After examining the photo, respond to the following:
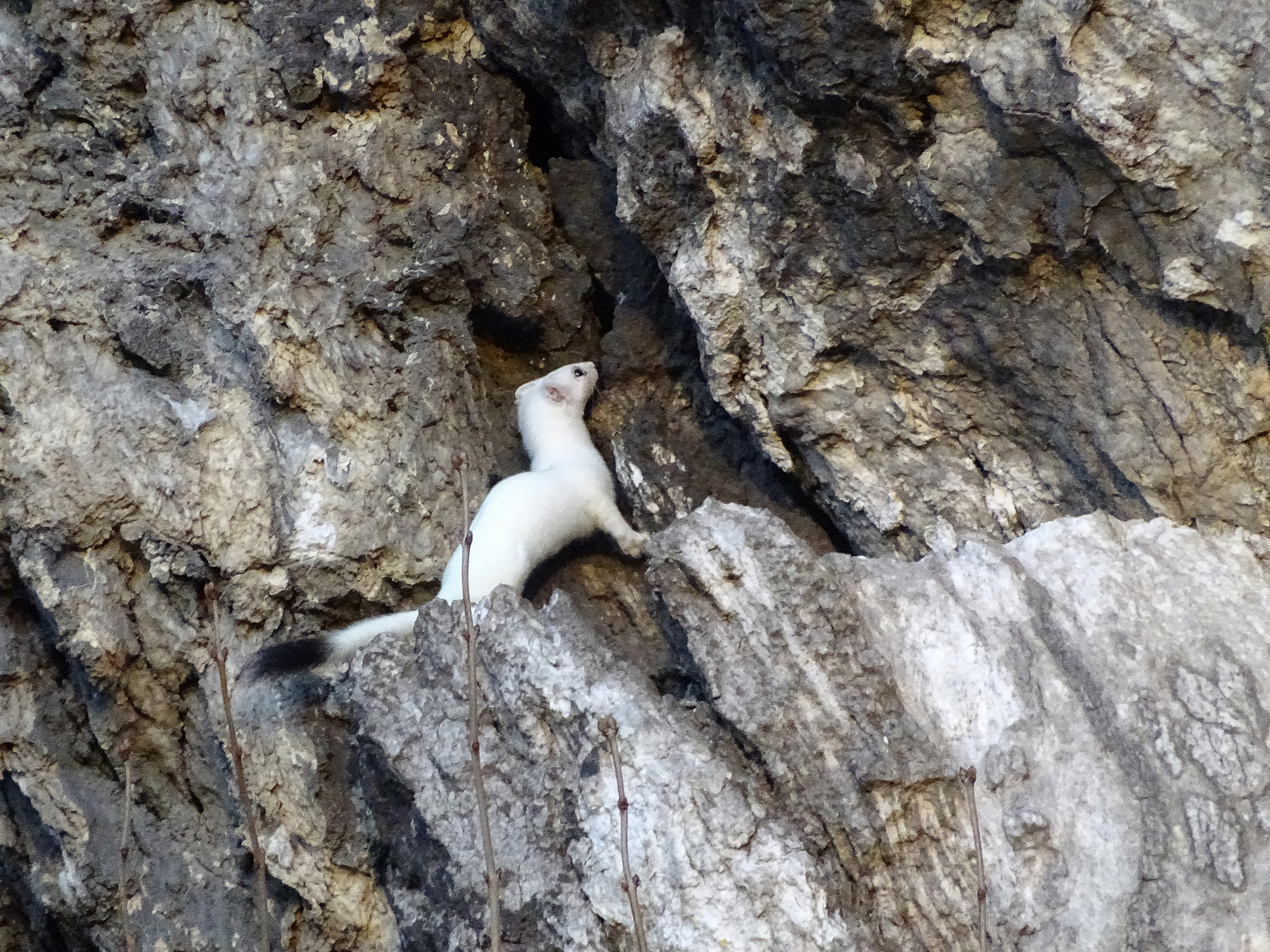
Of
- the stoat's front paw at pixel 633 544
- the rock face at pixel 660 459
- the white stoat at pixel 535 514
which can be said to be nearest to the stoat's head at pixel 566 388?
the white stoat at pixel 535 514

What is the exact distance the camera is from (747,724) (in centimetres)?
268

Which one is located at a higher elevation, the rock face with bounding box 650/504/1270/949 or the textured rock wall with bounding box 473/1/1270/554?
the textured rock wall with bounding box 473/1/1270/554

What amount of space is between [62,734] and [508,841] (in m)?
1.77

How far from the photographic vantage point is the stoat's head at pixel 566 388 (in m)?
4.15

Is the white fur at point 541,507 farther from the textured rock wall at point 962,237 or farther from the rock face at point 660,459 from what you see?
the textured rock wall at point 962,237

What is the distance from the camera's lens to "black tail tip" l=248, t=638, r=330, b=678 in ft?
10.7

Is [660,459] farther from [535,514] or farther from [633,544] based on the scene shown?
[535,514]

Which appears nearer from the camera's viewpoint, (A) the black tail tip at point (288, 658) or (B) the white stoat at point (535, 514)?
(A) the black tail tip at point (288, 658)

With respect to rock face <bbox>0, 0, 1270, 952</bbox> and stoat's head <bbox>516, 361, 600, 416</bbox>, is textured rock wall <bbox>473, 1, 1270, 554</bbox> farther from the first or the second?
stoat's head <bbox>516, 361, 600, 416</bbox>

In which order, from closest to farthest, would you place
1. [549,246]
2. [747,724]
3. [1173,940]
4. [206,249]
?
[1173,940], [747,724], [206,249], [549,246]

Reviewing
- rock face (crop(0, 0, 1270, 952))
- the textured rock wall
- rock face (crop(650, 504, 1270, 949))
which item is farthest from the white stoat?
rock face (crop(650, 504, 1270, 949))

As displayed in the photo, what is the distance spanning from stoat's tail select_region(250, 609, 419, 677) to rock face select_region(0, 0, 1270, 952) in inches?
6.4

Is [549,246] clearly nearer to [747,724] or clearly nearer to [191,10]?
[191,10]

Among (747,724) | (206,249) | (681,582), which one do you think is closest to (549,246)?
(206,249)
